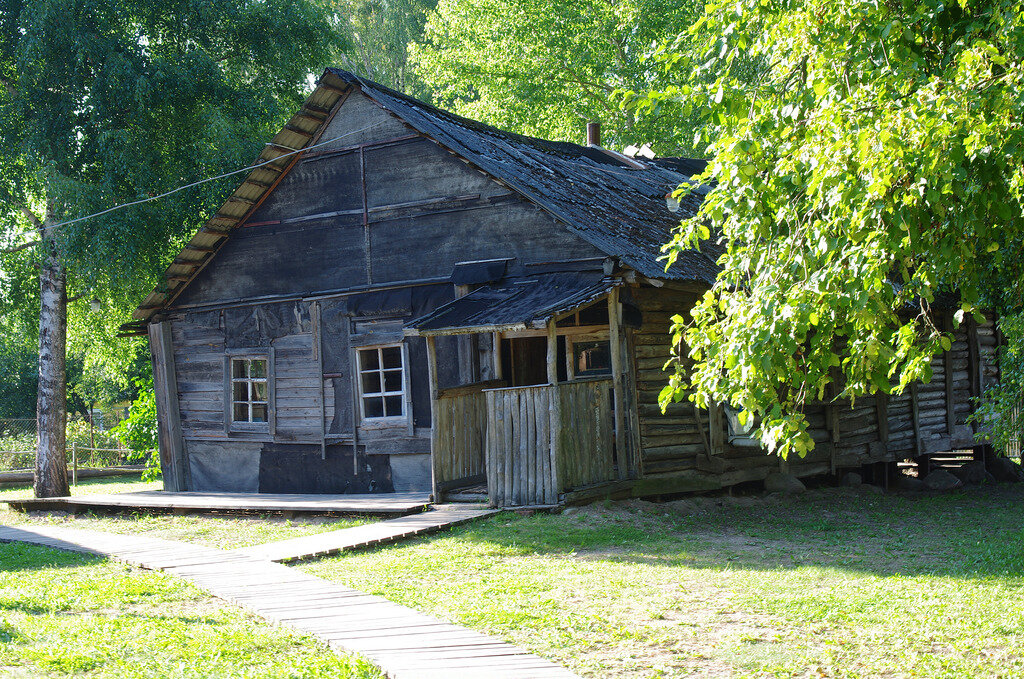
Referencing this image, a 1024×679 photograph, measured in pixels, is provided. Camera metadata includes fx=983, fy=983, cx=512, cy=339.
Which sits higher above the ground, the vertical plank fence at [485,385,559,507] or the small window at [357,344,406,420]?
the small window at [357,344,406,420]

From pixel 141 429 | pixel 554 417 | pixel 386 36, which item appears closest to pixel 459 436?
pixel 554 417

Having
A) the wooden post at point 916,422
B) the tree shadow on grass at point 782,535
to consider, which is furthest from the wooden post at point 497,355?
the wooden post at point 916,422

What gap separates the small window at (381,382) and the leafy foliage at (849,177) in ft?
32.3

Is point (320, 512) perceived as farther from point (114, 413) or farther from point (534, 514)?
point (114, 413)

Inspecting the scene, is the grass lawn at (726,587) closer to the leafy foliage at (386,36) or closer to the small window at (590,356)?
the small window at (590,356)

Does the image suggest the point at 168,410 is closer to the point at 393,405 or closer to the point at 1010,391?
the point at 393,405

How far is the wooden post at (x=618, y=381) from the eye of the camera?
12695mm

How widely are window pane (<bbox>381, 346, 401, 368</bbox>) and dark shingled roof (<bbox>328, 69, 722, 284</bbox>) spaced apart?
130 inches

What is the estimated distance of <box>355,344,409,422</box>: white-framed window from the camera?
15312mm

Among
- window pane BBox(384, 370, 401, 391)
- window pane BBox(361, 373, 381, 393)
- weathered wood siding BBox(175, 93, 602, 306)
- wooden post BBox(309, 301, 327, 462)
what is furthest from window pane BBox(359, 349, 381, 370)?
weathered wood siding BBox(175, 93, 602, 306)

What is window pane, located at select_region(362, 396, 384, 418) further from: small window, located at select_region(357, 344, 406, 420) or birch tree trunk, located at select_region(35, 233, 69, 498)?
birch tree trunk, located at select_region(35, 233, 69, 498)

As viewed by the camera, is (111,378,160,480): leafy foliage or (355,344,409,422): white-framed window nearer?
(355,344,409,422): white-framed window

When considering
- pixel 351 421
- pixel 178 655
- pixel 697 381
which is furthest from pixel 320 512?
pixel 697 381

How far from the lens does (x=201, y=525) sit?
13.2 meters
